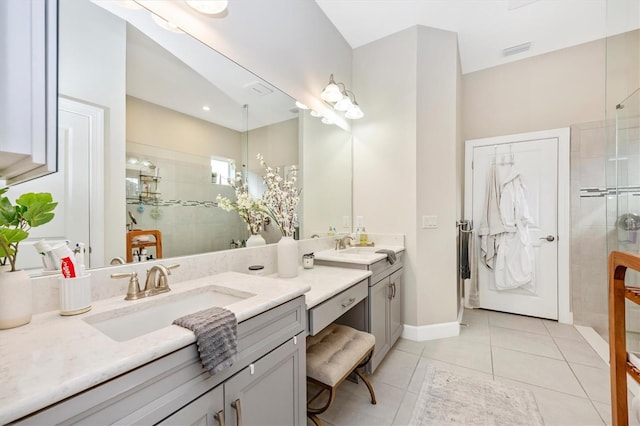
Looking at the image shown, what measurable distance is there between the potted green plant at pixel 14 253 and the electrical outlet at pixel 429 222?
103 inches

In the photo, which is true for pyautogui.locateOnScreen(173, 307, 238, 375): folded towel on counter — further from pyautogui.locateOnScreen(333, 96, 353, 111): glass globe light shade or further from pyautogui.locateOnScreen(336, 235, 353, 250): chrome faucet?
pyautogui.locateOnScreen(333, 96, 353, 111): glass globe light shade

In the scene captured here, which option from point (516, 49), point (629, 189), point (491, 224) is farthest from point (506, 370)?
point (516, 49)

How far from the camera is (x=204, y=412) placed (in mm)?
785

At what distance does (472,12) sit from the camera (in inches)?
98.2

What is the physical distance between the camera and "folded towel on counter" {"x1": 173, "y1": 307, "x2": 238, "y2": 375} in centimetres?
75

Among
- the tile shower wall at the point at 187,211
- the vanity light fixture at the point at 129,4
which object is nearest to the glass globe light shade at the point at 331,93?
the tile shower wall at the point at 187,211

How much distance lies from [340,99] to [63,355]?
2.51 metres

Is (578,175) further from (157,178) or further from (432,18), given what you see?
(157,178)

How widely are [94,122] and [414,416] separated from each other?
7.39 feet

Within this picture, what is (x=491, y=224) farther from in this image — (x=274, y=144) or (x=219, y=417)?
(x=219, y=417)

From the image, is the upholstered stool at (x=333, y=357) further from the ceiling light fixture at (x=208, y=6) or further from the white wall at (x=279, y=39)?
the ceiling light fixture at (x=208, y=6)

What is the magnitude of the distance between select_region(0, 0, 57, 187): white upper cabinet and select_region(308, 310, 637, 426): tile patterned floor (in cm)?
184

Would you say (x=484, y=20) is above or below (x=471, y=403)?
above

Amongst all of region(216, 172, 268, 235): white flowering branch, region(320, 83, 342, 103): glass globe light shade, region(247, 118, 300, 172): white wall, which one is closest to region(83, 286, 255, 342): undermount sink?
region(216, 172, 268, 235): white flowering branch
